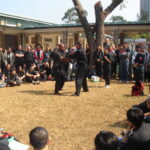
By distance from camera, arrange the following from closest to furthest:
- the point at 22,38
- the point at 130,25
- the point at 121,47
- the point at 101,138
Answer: the point at 101,138 → the point at 121,47 → the point at 130,25 → the point at 22,38

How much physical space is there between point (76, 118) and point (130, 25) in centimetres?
1578

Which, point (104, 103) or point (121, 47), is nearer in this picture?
point (104, 103)

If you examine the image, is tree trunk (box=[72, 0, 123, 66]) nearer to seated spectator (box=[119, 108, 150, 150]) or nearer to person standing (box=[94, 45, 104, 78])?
person standing (box=[94, 45, 104, 78])

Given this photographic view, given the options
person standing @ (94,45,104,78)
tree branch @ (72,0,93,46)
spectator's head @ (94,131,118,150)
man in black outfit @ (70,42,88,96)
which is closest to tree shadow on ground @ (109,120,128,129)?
spectator's head @ (94,131,118,150)

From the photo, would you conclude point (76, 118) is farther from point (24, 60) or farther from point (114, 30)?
point (114, 30)

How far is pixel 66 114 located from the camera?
668 centimetres

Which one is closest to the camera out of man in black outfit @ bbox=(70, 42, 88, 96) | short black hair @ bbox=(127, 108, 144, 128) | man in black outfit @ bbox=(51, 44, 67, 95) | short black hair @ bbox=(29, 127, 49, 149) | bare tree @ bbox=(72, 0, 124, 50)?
short black hair @ bbox=(29, 127, 49, 149)

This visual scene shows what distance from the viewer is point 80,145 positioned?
15.4 ft

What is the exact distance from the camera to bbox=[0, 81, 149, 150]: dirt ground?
202 inches

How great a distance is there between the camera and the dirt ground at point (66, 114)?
5.12 metres

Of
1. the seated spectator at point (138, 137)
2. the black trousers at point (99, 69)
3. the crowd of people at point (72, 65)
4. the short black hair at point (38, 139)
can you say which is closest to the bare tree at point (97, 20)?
the crowd of people at point (72, 65)

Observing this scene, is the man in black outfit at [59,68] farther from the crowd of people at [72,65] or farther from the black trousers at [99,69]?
the black trousers at [99,69]

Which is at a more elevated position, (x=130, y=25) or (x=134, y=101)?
(x=130, y=25)

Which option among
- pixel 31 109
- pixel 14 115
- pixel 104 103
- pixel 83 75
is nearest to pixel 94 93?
pixel 83 75
